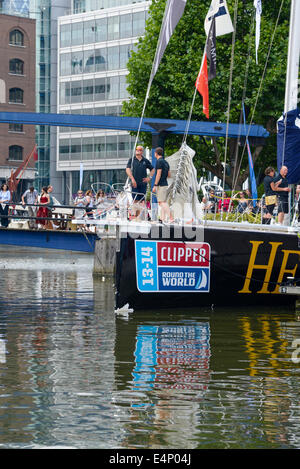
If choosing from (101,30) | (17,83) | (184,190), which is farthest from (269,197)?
(17,83)

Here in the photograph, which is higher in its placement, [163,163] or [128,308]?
[163,163]

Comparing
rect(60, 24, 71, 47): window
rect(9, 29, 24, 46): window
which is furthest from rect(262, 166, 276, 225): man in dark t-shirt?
rect(60, 24, 71, 47): window

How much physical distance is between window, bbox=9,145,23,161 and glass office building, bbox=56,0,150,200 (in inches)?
208

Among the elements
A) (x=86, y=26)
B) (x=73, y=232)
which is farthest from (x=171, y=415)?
(x=86, y=26)

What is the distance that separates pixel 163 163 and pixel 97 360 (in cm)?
707

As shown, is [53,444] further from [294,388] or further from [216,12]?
[216,12]

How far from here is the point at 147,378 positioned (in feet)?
34.7

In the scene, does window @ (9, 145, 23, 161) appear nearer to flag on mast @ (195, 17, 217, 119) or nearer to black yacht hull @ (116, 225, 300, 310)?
flag on mast @ (195, 17, 217, 119)

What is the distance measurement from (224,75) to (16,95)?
59459 millimetres

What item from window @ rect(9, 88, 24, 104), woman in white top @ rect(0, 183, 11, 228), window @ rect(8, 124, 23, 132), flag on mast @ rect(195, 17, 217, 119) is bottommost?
woman in white top @ rect(0, 183, 11, 228)

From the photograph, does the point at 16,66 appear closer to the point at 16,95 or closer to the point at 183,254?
the point at 16,95

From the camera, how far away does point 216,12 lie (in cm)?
2086

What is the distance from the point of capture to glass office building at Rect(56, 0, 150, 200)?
308ft

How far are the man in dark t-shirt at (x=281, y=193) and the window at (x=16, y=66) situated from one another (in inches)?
3186
